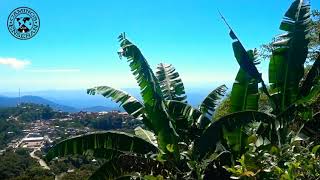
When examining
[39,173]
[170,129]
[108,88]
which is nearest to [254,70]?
[170,129]

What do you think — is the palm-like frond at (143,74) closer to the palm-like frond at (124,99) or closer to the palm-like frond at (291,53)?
the palm-like frond at (124,99)

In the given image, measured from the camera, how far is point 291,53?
6.17 metres

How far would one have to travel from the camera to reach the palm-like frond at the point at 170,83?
289 inches

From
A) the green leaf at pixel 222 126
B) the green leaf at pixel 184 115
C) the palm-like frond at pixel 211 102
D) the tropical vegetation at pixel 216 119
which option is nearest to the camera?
the green leaf at pixel 222 126

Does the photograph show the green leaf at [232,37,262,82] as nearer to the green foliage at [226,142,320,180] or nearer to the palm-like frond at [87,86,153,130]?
the palm-like frond at [87,86,153,130]

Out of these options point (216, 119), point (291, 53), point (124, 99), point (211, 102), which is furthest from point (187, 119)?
point (291, 53)

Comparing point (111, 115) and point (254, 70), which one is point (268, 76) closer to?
point (254, 70)

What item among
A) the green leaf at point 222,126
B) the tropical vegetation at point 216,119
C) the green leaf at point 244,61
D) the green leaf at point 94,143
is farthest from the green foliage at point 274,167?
the green leaf at point 94,143

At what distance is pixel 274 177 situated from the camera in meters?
3.05

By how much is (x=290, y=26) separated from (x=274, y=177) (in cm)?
367

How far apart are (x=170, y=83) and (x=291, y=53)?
2234mm

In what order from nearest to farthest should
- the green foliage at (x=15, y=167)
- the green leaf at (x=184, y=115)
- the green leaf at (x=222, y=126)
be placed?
the green leaf at (x=222, y=126)
the green leaf at (x=184, y=115)
the green foliage at (x=15, y=167)

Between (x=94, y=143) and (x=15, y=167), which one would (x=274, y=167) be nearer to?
(x=94, y=143)

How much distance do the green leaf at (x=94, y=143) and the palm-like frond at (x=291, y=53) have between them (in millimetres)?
2325
